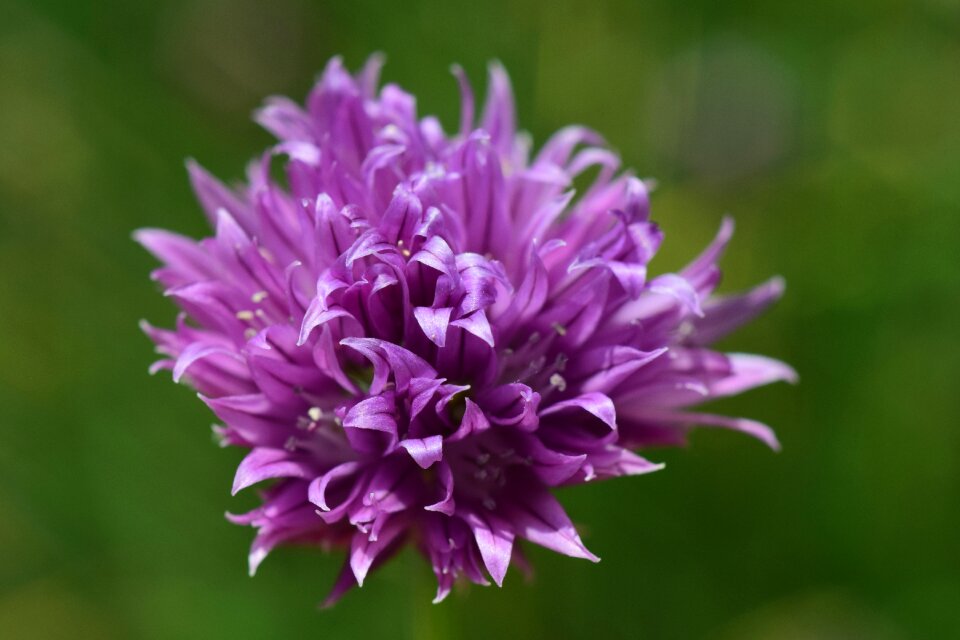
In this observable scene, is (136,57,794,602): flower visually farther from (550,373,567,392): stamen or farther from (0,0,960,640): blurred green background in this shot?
(0,0,960,640): blurred green background

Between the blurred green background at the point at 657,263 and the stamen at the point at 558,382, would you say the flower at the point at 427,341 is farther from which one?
the blurred green background at the point at 657,263

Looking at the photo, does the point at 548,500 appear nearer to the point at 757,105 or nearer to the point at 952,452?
the point at 952,452

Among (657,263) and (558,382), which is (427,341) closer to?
(558,382)

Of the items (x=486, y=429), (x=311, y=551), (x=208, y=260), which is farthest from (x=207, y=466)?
(x=486, y=429)

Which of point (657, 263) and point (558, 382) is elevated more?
point (558, 382)

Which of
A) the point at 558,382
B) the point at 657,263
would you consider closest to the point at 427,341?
the point at 558,382

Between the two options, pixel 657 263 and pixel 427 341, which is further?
pixel 657 263

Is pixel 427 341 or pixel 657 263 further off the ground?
pixel 427 341

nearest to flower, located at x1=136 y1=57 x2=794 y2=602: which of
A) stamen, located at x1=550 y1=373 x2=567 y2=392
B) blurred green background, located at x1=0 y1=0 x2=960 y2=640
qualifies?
stamen, located at x1=550 y1=373 x2=567 y2=392
